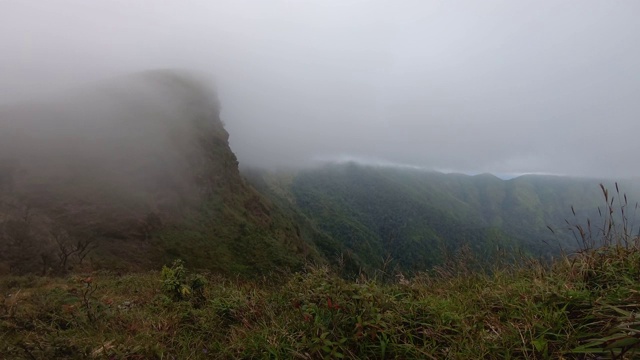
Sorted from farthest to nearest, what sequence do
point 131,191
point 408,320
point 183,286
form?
point 131,191, point 183,286, point 408,320

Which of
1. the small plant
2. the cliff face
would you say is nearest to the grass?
the small plant

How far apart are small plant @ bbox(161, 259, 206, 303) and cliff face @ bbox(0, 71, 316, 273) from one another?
37784 mm

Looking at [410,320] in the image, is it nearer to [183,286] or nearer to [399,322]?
[399,322]

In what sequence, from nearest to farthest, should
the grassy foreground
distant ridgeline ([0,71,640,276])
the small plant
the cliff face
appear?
the grassy foreground
the small plant
distant ridgeline ([0,71,640,276])
the cliff face

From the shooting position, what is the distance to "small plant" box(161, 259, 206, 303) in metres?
5.42

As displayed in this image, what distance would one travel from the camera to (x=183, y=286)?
5.42 meters

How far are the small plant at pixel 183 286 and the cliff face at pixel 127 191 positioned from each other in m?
37.8

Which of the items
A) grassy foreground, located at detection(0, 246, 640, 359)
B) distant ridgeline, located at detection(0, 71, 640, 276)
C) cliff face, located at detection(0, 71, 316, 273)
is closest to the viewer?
grassy foreground, located at detection(0, 246, 640, 359)

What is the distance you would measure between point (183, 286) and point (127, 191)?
230ft

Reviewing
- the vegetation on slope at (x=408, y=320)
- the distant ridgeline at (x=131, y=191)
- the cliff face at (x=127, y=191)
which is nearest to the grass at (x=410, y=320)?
the vegetation on slope at (x=408, y=320)

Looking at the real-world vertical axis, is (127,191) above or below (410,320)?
below

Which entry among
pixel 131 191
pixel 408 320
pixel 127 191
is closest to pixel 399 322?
pixel 408 320

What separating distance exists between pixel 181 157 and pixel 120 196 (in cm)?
2195

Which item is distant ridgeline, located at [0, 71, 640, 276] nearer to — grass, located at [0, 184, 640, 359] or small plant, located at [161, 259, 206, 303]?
small plant, located at [161, 259, 206, 303]
